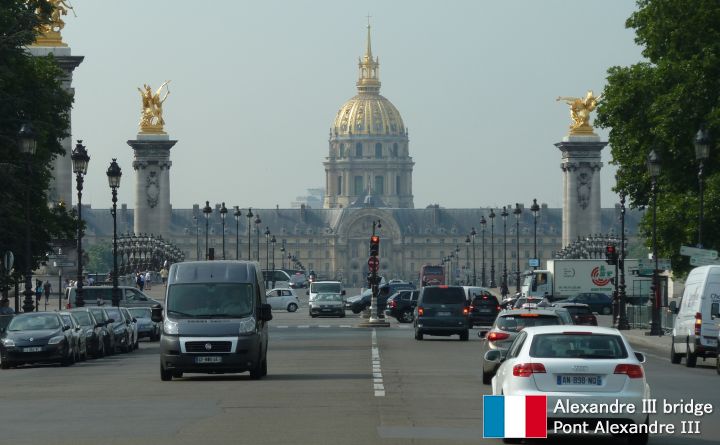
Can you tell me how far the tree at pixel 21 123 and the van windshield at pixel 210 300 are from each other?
18.2 meters

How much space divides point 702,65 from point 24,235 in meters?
20.7

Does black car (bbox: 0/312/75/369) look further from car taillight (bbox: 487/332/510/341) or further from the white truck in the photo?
the white truck

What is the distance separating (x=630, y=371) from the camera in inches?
738

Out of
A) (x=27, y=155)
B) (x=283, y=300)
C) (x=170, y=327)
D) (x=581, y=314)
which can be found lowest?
(x=283, y=300)

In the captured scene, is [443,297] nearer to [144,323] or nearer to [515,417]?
[144,323]

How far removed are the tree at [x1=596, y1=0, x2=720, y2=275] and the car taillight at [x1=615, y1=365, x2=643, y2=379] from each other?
3592 centimetres

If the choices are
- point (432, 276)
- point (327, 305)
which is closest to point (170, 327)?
point (327, 305)

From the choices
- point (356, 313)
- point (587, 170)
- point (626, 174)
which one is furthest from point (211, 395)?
point (587, 170)

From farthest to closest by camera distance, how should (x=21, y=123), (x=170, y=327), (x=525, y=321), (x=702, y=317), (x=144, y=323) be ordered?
(x=144, y=323)
(x=21, y=123)
(x=702, y=317)
(x=170, y=327)
(x=525, y=321)

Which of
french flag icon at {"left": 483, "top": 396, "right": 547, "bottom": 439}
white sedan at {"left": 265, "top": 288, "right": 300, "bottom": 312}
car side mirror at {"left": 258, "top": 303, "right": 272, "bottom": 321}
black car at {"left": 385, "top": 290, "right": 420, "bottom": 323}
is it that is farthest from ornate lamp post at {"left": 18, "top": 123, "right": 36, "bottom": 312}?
white sedan at {"left": 265, "top": 288, "right": 300, "bottom": 312}

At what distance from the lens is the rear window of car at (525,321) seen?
100 feet

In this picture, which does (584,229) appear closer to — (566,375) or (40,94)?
(40,94)

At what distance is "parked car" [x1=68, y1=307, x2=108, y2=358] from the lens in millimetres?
41969

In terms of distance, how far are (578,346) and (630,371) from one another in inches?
30.4
